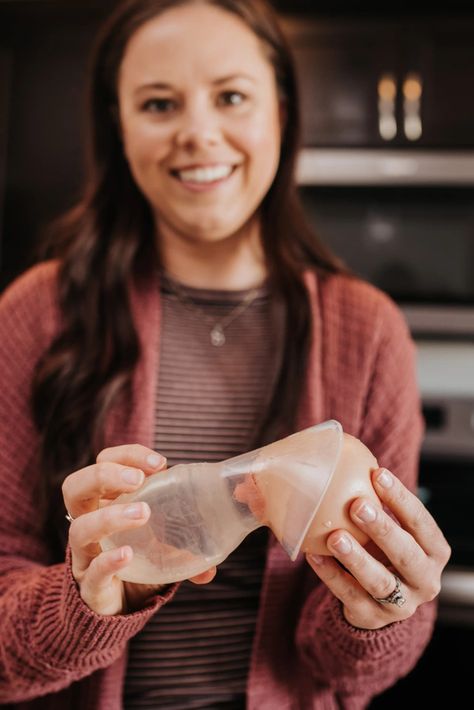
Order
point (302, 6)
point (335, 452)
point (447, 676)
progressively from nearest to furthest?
point (335, 452), point (447, 676), point (302, 6)

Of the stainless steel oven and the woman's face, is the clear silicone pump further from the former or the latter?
the stainless steel oven

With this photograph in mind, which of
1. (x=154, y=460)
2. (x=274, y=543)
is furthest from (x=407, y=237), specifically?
(x=154, y=460)

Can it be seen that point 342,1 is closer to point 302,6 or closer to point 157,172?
point 302,6

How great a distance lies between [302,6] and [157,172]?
74 cm

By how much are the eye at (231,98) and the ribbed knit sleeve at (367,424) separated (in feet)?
0.90

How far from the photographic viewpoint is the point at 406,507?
0.58 metres

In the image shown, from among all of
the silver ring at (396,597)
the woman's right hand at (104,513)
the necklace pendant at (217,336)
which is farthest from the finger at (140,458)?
the necklace pendant at (217,336)

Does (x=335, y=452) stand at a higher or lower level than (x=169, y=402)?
higher

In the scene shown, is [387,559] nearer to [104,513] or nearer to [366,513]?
[366,513]

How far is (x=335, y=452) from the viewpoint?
541mm

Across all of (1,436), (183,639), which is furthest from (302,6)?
(183,639)

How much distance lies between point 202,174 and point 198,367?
0.23m

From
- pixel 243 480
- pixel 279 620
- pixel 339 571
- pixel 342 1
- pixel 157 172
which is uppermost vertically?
pixel 342 1

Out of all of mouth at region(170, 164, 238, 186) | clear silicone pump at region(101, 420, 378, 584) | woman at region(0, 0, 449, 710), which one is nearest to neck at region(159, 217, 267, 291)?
woman at region(0, 0, 449, 710)
